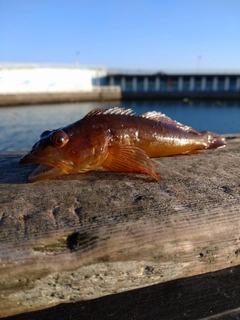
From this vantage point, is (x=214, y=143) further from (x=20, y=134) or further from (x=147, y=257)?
(x=20, y=134)

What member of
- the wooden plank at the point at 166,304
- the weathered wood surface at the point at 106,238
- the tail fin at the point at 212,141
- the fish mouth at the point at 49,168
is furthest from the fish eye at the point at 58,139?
the tail fin at the point at 212,141

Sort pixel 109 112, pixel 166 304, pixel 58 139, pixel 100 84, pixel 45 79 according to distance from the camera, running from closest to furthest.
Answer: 1. pixel 166 304
2. pixel 58 139
3. pixel 109 112
4. pixel 45 79
5. pixel 100 84

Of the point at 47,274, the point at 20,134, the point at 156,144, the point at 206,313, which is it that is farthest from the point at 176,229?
the point at 20,134

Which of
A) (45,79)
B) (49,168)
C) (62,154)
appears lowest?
(49,168)

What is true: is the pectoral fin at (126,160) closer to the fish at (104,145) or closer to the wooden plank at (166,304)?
the fish at (104,145)

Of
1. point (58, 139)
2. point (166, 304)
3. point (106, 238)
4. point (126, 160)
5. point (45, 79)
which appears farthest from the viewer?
point (45, 79)

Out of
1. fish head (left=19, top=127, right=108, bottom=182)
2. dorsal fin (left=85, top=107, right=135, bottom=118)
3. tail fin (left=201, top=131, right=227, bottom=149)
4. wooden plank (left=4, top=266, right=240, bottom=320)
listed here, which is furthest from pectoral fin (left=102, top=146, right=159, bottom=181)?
tail fin (left=201, top=131, right=227, bottom=149)

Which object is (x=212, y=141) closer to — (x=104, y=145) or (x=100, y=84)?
(x=104, y=145)

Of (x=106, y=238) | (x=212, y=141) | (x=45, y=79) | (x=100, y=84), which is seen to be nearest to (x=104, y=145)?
(x=106, y=238)
